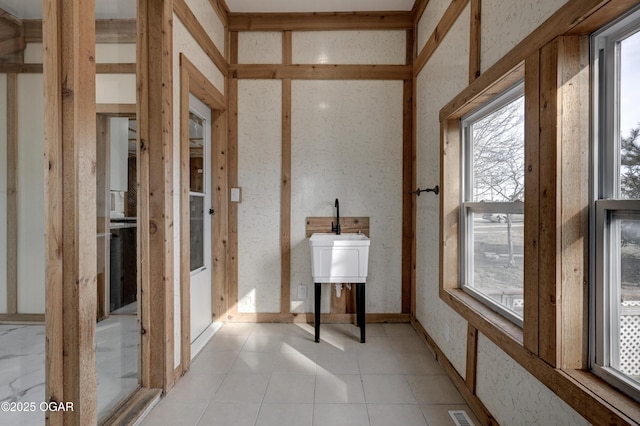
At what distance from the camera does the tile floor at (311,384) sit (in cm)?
182

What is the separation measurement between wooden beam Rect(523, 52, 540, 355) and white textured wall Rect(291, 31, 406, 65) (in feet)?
6.96

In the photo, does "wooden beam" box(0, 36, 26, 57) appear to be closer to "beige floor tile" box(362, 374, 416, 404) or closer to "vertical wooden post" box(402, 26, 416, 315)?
"beige floor tile" box(362, 374, 416, 404)

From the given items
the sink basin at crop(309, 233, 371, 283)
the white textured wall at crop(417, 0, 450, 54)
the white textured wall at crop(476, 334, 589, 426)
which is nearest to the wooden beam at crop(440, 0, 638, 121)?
the white textured wall at crop(417, 0, 450, 54)

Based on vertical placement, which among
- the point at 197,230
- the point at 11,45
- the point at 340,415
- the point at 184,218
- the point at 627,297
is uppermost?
the point at 11,45

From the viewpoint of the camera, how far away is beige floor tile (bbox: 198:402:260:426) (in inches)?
69.7

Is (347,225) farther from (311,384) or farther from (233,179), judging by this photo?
(311,384)

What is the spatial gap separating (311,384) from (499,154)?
1788 mm

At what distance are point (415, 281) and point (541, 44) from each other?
2.27 metres

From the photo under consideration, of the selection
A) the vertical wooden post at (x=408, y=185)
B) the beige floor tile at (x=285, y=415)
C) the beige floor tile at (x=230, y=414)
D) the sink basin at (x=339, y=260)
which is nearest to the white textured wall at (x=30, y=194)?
the beige floor tile at (x=230, y=414)

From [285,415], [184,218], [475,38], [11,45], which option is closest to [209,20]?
[184,218]

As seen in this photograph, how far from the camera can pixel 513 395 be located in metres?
1.47

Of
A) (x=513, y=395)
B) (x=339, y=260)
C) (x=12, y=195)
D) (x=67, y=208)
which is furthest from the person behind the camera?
(x=339, y=260)

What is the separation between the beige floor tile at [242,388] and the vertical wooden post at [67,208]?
80 centimetres

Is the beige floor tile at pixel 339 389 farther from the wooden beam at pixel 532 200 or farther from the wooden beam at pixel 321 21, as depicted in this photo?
the wooden beam at pixel 321 21
